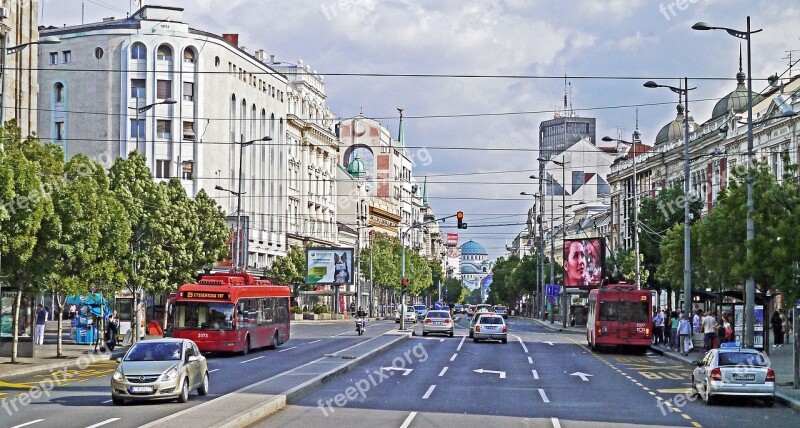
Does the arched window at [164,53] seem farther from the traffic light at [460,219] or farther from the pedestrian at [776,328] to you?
the pedestrian at [776,328]

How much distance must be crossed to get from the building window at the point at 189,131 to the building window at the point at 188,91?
2003mm

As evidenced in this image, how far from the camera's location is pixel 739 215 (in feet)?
135

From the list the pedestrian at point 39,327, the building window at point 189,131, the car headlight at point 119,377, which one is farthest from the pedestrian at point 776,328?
the building window at point 189,131

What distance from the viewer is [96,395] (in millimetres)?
27609

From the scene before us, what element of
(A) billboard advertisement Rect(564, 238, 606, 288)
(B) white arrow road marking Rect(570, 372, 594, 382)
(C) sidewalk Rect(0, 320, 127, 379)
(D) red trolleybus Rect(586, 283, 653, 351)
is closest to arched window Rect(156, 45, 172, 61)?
(A) billboard advertisement Rect(564, 238, 606, 288)

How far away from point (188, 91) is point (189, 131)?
3238 millimetres

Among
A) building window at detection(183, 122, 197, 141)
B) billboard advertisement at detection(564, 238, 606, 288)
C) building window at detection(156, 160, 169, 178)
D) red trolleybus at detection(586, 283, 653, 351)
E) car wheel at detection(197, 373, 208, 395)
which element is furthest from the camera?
building window at detection(183, 122, 197, 141)

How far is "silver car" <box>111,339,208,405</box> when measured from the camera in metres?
24.9

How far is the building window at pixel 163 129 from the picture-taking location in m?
91.2

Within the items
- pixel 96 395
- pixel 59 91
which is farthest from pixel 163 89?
pixel 96 395

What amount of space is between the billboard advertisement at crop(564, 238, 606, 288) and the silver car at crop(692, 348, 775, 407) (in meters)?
Result: 57.5

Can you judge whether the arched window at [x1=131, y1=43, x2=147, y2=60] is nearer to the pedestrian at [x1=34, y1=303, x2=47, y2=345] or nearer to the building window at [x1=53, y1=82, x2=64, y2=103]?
the building window at [x1=53, y1=82, x2=64, y2=103]

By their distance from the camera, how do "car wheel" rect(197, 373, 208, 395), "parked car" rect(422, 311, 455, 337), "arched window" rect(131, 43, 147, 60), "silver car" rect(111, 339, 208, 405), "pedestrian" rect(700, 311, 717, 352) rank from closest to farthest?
"silver car" rect(111, 339, 208, 405) → "car wheel" rect(197, 373, 208, 395) → "pedestrian" rect(700, 311, 717, 352) → "parked car" rect(422, 311, 455, 337) → "arched window" rect(131, 43, 147, 60)

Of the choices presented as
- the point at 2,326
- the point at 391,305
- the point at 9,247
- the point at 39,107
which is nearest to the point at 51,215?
the point at 9,247
